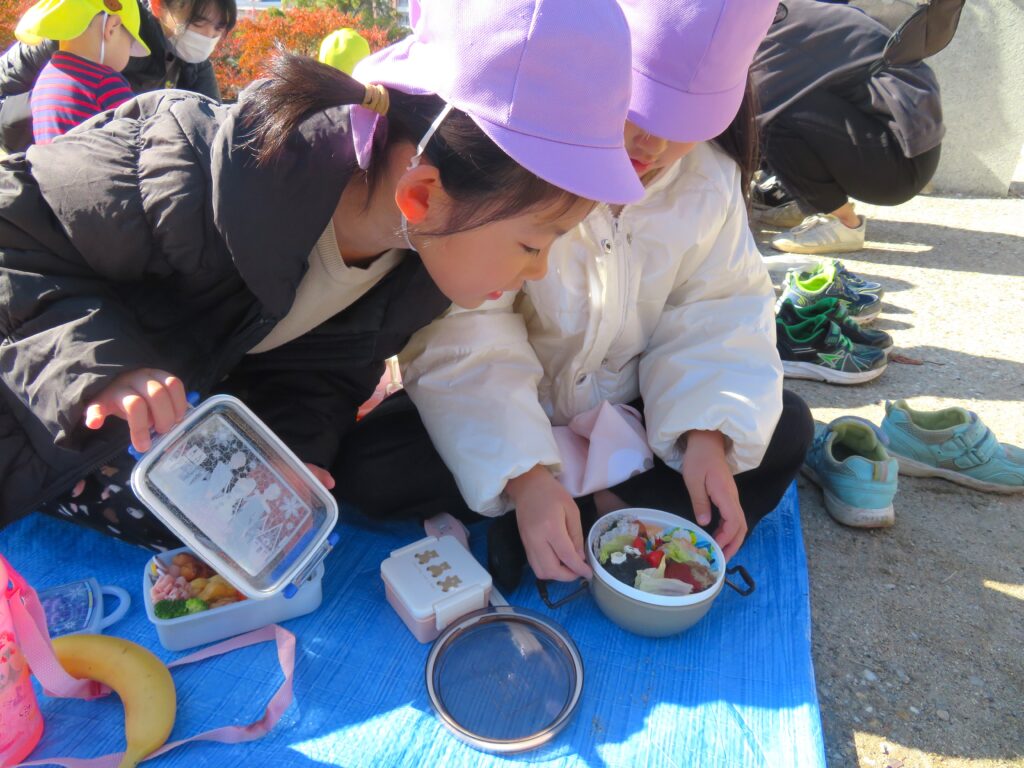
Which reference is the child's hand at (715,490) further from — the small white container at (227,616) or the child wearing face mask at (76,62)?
the child wearing face mask at (76,62)

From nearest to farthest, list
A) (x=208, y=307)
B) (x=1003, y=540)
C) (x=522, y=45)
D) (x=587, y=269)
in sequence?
(x=522, y=45), (x=208, y=307), (x=587, y=269), (x=1003, y=540)

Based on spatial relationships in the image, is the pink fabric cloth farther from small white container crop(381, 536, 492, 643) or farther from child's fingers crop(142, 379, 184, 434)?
child's fingers crop(142, 379, 184, 434)

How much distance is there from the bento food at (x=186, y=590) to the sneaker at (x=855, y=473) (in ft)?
3.79

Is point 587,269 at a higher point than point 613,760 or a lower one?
higher

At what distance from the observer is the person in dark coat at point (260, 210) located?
2.92 feet

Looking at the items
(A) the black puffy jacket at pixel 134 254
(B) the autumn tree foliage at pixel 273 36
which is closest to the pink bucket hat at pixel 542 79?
(A) the black puffy jacket at pixel 134 254

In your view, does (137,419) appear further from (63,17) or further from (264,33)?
(264,33)

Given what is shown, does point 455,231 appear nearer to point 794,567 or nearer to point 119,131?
point 119,131

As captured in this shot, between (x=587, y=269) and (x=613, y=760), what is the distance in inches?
30.5

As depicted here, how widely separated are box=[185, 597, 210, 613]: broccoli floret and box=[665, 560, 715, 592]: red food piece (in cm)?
69

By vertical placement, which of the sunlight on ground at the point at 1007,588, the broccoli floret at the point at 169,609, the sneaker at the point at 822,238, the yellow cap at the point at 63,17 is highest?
the yellow cap at the point at 63,17

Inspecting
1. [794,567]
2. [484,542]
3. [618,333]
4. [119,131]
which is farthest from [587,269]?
[119,131]

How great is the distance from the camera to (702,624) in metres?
1.25

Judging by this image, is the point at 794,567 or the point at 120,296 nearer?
the point at 120,296
